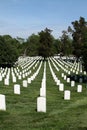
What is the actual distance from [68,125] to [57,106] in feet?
14.3

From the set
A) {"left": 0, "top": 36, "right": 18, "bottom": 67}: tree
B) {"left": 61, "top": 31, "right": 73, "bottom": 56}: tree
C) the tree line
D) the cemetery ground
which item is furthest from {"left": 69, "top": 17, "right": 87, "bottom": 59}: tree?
the cemetery ground

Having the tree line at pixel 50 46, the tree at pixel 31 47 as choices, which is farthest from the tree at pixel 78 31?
the tree at pixel 31 47

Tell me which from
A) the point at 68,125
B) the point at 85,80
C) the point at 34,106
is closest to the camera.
Answer: the point at 68,125

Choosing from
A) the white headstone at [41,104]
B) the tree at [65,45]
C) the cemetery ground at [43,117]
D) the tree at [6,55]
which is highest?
the tree at [65,45]

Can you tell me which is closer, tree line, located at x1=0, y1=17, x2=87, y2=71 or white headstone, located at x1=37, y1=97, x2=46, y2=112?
white headstone, located at x1=37, y1=97, x2=46, y2=112

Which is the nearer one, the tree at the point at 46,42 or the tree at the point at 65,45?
the tree at the point at 46,42

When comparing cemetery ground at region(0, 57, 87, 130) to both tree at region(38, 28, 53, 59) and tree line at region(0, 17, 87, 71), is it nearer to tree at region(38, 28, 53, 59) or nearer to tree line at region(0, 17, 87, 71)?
tree line at region(0, 17, 87, 71)

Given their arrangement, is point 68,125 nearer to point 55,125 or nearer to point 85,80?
point 55,125

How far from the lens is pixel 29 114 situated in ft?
45.0

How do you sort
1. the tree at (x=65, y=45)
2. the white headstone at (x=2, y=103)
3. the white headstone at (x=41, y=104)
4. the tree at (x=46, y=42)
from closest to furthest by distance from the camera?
the white headstone at (x=41, y=104)
the white headstone at (x=2, y=103)
the tree at (x=46, y=42)
the tree at (x=65, y=45)

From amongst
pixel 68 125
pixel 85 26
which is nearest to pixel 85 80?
pixel 68 125

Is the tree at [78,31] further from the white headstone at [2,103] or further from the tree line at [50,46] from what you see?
the white headstone at [2,103]

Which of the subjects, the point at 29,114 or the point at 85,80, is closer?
the point at 29,114

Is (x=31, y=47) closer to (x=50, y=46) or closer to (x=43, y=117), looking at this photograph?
(x=50, y=46)
